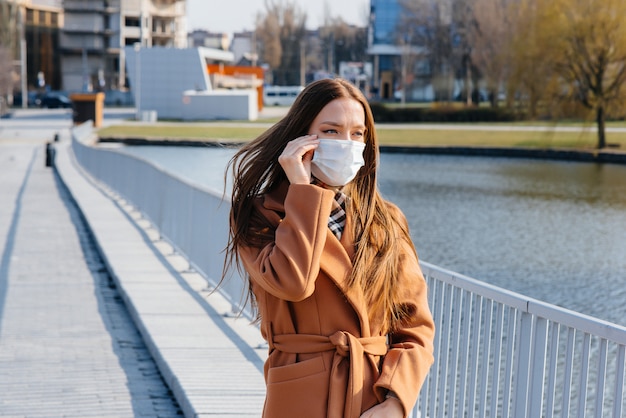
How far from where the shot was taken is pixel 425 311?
3.27 metres

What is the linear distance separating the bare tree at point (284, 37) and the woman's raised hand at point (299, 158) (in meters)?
148

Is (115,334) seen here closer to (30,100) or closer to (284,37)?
(30,100)

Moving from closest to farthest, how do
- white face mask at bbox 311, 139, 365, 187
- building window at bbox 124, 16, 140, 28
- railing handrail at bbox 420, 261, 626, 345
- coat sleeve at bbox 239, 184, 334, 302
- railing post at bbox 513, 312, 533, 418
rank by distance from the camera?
coat sleeve at bbox 239, 184, 334, 302 < white face mask at bbox 311, 139, 365, 187 < railing handrail at bbox 420, 261, 626, 345 < railing post at bbox 513, 312, 533, 418 < building window at bbox 124, 16, 140, 28

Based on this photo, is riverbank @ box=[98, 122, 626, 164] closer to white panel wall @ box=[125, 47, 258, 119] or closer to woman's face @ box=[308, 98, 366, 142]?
white panel wall @ box=[125, 47, 258, 119]

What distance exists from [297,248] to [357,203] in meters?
0.35

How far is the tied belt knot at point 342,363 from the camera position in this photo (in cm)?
302

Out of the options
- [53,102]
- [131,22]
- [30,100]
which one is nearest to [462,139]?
[53,102]

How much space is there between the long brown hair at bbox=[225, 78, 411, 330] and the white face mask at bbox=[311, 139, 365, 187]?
4.4 inches

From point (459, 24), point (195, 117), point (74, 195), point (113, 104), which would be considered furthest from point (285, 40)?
point (74, 195)

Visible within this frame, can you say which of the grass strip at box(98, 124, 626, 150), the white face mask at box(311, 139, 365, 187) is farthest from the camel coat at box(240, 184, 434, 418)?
the grass strip at box(98, 124, 626, 150)

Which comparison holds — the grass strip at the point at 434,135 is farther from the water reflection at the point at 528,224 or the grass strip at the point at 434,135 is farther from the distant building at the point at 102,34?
the distant building at the point at 102,34

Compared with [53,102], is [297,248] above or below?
above

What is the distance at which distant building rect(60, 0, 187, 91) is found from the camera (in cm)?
13038

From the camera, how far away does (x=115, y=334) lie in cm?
873
